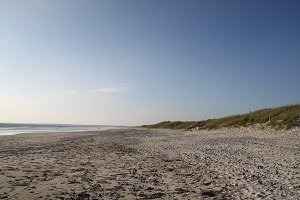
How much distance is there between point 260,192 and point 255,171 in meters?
3.74

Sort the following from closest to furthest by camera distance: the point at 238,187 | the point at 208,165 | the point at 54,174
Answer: the point at 238,187 < the point at 54,174 < the point at 208,165

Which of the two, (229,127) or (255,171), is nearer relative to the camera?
(255,171)

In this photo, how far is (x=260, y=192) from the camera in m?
9.77

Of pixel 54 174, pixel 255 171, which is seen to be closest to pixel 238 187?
pixel 255 171

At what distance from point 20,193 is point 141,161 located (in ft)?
28.2

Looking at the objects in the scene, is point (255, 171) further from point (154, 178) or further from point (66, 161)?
point (66, 161)

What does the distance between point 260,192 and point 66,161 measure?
1199cm

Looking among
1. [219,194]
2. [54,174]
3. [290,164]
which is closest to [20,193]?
[54,174]

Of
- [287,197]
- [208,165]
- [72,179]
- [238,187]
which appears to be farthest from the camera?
[208,165]

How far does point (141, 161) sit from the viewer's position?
1842cm

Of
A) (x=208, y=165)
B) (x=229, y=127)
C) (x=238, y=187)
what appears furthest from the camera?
(x=229, y=127)

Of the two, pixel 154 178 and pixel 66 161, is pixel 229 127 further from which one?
pixel 154 178

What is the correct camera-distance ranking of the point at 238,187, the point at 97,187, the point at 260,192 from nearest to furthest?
1. the point at 260,192
2. the point at 238,187
3. the point at 97,187

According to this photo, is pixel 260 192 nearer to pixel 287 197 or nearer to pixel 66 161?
pixel 287 197
